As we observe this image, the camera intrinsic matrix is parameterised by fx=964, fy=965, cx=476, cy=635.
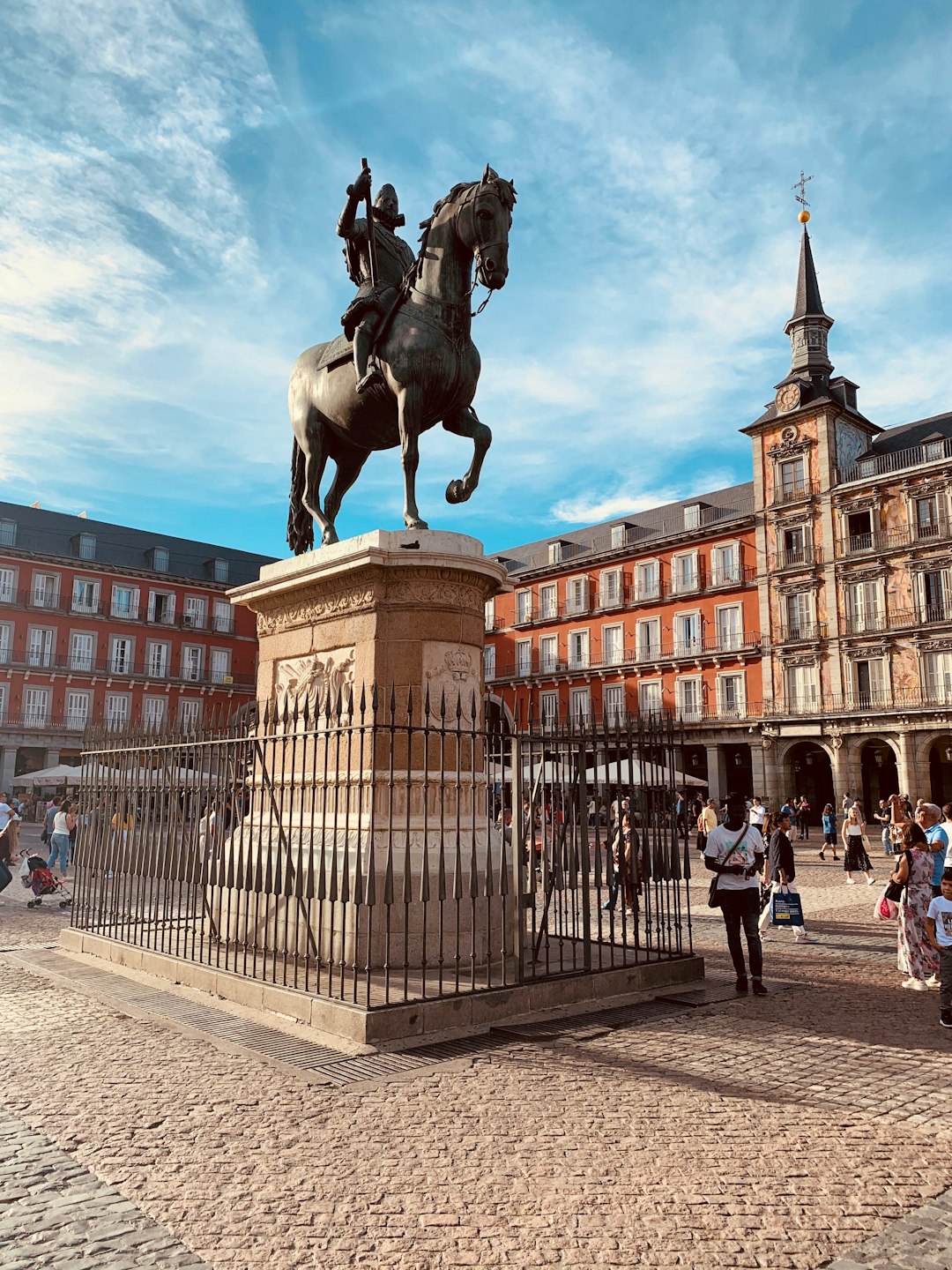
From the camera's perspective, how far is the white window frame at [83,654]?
45.2 metres

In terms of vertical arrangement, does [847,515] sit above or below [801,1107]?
above

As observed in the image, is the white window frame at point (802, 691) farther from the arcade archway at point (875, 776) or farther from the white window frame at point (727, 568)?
the white window frame at point (727, 568)

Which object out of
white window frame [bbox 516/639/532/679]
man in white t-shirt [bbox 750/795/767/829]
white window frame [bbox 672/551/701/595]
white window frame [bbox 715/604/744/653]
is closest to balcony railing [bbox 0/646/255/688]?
white window frame [bbox 516/639/532/679]

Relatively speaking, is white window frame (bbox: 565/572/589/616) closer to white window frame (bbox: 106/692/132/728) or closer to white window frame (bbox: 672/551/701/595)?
white window frame (bbox: 672/551/701/595)

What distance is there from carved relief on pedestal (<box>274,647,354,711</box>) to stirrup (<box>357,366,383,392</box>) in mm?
2110

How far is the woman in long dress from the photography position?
7.93 metres

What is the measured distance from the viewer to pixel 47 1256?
9.91ft

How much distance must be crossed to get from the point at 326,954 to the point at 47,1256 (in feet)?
12.0

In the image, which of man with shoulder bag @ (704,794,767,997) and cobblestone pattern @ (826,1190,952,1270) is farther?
man with shoulder bag @ (704,794,767,997)

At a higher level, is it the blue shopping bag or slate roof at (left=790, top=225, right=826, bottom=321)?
slate roof at (left=790, top=225, right=826, bottom=321)

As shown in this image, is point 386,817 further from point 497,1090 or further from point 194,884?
point 497,1090

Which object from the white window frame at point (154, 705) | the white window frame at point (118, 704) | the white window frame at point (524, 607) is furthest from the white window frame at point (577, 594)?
the white window frame at point (118, 704)

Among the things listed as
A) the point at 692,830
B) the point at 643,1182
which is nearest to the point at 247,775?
the point at 643,1182

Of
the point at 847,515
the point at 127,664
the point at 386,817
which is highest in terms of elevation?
the point at 847,515
